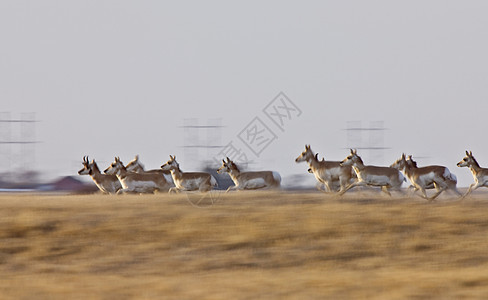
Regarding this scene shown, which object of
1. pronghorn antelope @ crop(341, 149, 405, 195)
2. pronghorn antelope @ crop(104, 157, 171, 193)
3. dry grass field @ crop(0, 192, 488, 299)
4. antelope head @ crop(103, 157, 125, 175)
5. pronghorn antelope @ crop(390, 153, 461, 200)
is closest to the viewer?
dry grass field @ crop(0, 192, 488, 299)

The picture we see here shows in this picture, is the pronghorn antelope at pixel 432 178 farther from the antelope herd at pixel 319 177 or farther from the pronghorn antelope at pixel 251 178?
the pronghorn antelope at pixel 251 178

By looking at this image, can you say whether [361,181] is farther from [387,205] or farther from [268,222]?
[268,222]

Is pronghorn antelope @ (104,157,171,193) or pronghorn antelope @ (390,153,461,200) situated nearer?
pronghorn antelope @ (390,153,461,200)

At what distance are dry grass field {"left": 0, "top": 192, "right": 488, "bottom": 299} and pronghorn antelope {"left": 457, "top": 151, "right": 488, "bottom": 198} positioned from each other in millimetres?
6129

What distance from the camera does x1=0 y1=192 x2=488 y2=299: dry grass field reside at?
15117 mm

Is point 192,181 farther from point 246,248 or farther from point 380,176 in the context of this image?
point 246,248

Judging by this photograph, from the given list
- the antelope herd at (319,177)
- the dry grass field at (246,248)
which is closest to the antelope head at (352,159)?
the antelope herd at (319,177)

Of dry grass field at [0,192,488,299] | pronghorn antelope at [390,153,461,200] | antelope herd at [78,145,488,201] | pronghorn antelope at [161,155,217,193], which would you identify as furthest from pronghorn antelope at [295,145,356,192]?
dry grass field at [0,192,488,299]

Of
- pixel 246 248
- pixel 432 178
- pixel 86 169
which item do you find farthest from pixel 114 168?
pixel 246 248

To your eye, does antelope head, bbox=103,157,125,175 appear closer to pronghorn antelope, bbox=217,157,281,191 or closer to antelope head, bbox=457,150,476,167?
pronghorn antelope, bbox=217,157,281,191

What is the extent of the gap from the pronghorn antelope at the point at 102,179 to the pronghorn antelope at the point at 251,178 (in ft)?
13.9

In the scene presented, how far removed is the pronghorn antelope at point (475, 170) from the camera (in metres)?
30.7

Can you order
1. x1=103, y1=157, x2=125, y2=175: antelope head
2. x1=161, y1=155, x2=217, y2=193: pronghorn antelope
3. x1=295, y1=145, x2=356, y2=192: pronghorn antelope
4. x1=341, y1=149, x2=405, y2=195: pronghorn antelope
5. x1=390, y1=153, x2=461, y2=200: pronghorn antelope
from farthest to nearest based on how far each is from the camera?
1. x1=103, y1=157, x2=125, y2=175: antelope head
2. x1=161, y1=155, x2=217, y2=193: pronghorn antelope
3. x1=295, y1=145, x2=356, y2=192: pronghorn antelope
4. x1=341, y1=149, x2=405, y2=195: pronghorn antelope
5. x1=390, y1=153, x2=461, y2=200: pronghorn antelope

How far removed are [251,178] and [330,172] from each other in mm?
6042
